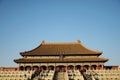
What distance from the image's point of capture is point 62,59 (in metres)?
46.7

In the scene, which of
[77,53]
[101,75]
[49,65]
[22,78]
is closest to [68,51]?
[77,53]

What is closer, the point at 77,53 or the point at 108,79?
the point at 108,79

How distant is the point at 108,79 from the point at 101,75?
2003 mm

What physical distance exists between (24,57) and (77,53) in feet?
40.1

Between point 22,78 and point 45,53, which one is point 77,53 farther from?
point 22,78

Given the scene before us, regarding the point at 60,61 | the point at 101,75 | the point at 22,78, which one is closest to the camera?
the point at 22,78

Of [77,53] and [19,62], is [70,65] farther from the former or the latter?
[19,62]

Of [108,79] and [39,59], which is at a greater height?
[39,59]

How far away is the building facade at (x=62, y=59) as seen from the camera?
45.6 meters

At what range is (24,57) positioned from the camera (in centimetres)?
4881

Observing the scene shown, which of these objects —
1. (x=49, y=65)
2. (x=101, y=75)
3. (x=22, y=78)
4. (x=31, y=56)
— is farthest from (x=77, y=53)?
(x=22, y=78)

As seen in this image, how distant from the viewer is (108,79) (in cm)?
2864

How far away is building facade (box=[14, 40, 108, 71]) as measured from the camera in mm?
45562

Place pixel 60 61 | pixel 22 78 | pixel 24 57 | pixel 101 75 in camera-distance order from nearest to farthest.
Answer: pixel 22 78
pixel 101 75
pixel 60 61
pixel 24 57
